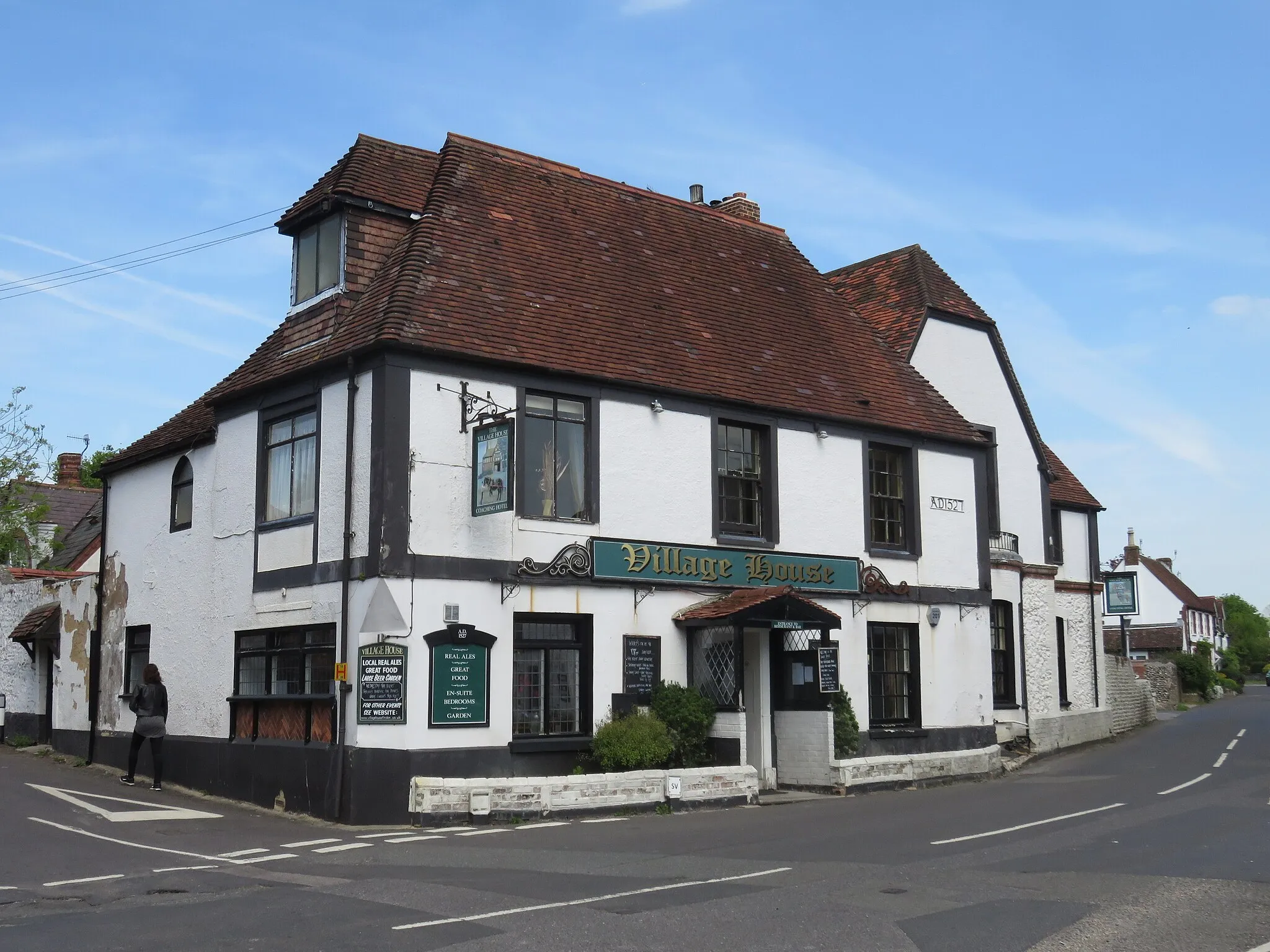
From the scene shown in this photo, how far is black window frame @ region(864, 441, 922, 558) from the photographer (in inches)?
888

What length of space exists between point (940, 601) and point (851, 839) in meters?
10.1

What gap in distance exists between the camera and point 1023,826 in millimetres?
14805

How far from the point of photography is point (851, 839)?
1396 cm

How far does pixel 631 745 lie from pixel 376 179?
9442 mm

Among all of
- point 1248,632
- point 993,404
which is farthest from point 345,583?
point 1248,632

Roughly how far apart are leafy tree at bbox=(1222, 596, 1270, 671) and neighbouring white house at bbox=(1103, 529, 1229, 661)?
23.4 meters

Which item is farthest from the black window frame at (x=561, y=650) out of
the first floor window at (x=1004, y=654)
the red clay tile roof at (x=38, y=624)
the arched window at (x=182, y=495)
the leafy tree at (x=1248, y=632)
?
the leafy tree at (x=1248, y=632)

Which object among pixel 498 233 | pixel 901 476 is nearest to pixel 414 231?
pixel 498 233

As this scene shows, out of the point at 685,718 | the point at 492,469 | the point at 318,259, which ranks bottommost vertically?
the point at 685,718

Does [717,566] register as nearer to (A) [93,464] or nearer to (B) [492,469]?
(B) [492,469]

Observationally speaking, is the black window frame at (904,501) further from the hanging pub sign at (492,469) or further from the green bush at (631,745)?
the hanging pub sign at (492,469)

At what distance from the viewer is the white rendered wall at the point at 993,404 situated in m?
26.9

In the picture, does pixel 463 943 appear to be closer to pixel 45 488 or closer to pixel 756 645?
pixel 756 645

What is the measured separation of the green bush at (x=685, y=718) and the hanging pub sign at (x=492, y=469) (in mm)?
3850
